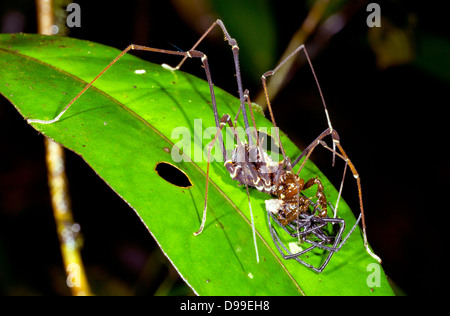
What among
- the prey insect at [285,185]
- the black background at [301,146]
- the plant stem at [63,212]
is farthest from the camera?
the black background at [301,146]

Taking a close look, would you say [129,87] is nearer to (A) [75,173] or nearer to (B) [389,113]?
(A) [75,173]

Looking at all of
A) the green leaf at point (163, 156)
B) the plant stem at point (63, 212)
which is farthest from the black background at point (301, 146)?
the green leaf at point (163, 156)

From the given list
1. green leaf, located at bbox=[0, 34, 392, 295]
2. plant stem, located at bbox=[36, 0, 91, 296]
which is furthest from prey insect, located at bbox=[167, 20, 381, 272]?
plant stem, located at bbox=[36, 0, 91, 296]

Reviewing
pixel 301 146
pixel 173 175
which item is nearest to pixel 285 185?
pixel 173 175

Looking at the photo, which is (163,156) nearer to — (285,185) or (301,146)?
(285,185)

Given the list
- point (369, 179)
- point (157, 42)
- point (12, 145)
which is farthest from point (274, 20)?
point (12, 145)

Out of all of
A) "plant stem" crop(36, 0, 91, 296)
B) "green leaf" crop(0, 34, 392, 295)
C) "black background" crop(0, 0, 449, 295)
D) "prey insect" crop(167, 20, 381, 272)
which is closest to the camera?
"green leaf" crop(0, 34, 392, 295)

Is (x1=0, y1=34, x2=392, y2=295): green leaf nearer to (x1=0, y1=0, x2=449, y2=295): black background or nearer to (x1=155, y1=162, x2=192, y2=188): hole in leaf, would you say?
(x1=155, y1=162, x2=192, y2=188): hole in leaf

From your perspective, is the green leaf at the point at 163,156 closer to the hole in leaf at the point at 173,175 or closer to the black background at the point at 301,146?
the hole in leaf at the point at 173,175
